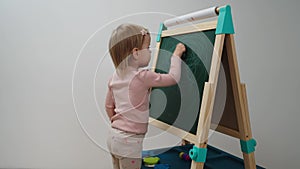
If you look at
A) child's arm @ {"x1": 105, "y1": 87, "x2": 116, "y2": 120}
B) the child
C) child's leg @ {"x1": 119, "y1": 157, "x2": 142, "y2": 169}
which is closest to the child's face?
the child

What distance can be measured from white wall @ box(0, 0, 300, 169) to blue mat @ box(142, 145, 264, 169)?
14 centimetres

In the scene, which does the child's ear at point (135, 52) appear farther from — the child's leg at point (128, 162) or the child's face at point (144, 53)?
the child's leg at point (128, 162)

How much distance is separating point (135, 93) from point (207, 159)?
0.59 m

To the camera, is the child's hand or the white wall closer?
the child's hand

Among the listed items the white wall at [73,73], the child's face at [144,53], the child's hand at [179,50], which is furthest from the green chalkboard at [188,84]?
the white wall at [73,73]

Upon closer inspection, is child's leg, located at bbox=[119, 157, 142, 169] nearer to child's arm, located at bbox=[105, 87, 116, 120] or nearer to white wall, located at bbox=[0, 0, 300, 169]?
child's arm, located at bbox=[105, 87, 116, 120]

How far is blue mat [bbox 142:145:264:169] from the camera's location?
133 centimetres

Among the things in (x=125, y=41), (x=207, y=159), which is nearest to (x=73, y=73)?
(x=125, y=41)

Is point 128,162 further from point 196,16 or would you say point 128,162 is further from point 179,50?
point 196,16

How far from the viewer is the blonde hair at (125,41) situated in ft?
3.51

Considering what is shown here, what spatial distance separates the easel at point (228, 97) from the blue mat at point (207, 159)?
219 mm

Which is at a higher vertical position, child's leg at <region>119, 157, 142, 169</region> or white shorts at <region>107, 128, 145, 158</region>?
white shorts at <region>107, 128, 145, 158</region>

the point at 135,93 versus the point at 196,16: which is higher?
the point at 196,16

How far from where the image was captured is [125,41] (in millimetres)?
1069
